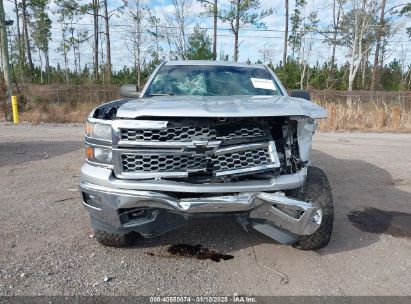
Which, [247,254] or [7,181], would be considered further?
[7,181]

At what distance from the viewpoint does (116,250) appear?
331 centimetres

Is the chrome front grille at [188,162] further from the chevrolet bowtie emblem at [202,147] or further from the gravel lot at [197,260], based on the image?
the gravel lot at [197,260]

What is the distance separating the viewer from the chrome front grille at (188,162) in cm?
276

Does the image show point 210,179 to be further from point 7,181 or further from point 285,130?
point 7,181

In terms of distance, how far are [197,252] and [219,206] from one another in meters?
0.80

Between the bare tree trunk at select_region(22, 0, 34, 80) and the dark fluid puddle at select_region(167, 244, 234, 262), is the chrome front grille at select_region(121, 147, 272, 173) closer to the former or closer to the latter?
the dark fluid puddle at select_region(167, 244, 234, 262)

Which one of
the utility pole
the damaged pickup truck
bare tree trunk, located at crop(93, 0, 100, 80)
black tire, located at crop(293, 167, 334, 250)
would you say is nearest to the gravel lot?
black tire, located at crop(293, 167, 334, 250)

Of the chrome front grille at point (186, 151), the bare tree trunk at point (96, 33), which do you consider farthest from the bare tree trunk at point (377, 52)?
the chrome front grille at point (186, 151)

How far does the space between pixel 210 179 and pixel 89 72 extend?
35135 millimetres

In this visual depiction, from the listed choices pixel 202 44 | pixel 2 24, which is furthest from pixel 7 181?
pixel 202 44

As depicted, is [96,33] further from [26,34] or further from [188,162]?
[188,162]

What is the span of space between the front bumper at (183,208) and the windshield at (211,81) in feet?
5.19

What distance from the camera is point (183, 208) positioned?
267 cm

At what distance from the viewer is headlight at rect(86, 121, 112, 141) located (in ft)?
9.17
